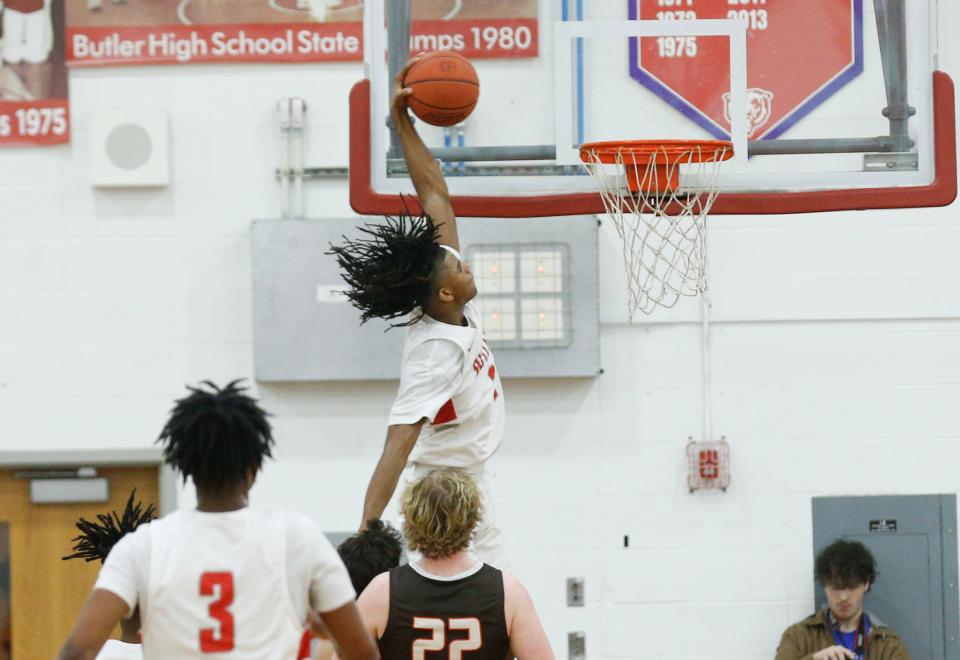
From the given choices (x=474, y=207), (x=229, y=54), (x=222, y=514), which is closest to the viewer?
(x=222, y=514)

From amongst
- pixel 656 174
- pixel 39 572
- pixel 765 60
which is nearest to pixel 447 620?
pixel 656 174

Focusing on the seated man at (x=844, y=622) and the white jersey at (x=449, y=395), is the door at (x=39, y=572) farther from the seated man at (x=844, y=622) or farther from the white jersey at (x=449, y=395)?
the seated man at (x=844, y=622)

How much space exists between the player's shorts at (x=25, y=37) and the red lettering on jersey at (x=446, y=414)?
3.33 metres

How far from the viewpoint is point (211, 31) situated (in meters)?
6.21

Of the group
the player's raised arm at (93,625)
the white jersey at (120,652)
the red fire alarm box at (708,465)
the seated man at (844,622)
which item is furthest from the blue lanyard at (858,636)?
the player's raised arm at (93,625)

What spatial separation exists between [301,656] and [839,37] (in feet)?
10.6

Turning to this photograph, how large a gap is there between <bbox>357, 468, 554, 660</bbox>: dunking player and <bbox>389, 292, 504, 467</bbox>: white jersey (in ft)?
1.98

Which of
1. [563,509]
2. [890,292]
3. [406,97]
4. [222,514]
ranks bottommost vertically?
[563,509]

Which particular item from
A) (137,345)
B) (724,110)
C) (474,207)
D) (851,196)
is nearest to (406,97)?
(474,207)

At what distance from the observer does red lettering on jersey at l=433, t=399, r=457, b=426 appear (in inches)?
151

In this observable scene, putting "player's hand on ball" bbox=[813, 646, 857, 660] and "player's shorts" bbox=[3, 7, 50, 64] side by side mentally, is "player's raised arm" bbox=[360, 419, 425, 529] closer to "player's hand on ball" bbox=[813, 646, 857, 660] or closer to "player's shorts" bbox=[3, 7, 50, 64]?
"player's hand on ball" bbox=[813, 646, 857, 660]

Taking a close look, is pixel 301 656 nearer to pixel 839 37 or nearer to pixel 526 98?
pixel 526 98

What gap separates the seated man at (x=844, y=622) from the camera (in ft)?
19.3

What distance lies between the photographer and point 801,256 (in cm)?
629
